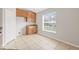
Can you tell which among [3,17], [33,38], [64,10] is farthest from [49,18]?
[3,17]

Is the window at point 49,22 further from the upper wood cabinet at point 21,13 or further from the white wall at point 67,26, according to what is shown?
the upper wood cabinet at point 21,13

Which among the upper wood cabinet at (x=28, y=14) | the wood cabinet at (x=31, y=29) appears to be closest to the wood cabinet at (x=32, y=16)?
the upper wood cabinet at (x=28, y=14)

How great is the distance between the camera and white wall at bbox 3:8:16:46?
2080 millimetres

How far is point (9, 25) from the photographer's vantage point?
2193 mm

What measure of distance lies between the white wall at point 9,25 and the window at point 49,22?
0.74 metres

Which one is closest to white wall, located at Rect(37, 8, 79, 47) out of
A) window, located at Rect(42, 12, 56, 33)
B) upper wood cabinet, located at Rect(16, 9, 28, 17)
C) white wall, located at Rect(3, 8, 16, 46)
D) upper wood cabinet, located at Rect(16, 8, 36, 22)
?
window, located at Rect(42, 12, 56, 33)

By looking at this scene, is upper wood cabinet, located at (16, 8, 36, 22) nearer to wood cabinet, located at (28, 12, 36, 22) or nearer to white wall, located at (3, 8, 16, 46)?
wood cabinet, located at (28, 12, 36, 22)

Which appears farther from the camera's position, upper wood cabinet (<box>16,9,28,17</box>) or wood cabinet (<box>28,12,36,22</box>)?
wood cabinet (<box>28,12,36,22</box>)

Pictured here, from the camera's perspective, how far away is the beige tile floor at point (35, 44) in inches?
81.9

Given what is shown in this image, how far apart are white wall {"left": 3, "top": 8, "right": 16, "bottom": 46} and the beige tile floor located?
130 mm

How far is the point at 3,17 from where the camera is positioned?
2.08 m

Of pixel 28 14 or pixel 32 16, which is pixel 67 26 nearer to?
Answer: pixel 32 16
